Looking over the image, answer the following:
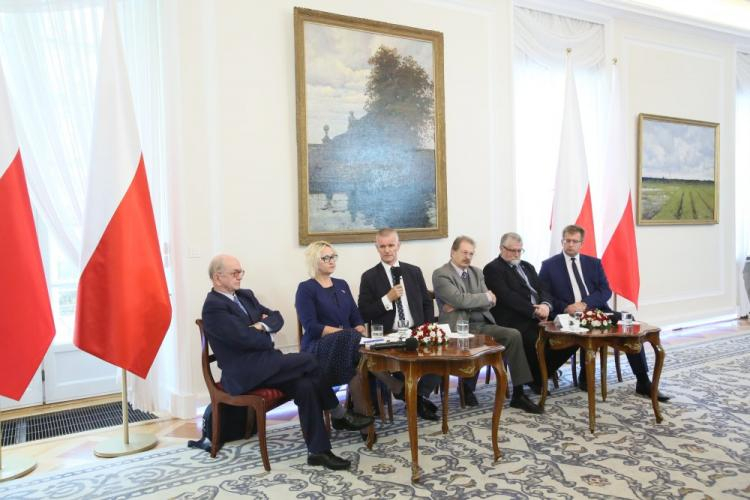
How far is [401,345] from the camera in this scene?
363 cm

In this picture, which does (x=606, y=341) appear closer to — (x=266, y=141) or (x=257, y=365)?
(x=257, y=365)

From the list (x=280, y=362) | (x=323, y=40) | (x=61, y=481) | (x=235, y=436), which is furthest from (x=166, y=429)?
(x=323, y=40)

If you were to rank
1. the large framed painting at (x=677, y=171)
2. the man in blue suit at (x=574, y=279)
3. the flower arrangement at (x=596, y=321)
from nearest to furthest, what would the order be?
the flower arrangement at (x=596, y=321), the man in blue suit at (x=574, y=279), the large framed painting at (x=677, y=171)

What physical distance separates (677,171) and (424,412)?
5.25 meters

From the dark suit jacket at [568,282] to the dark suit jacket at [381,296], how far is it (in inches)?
51.0

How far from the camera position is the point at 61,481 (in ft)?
11.4

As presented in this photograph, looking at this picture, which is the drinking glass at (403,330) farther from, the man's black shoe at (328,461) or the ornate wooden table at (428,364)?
the man's black shoe at (328,461)

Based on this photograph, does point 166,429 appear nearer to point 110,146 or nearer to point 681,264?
point 110,146

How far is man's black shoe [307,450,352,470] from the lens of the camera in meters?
3.51

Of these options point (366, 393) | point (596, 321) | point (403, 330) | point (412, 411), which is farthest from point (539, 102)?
point (412, 411)

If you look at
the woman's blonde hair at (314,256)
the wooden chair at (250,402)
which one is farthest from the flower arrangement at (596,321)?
the wooden chair at (250,402)

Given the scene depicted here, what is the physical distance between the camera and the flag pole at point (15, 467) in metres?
3.55

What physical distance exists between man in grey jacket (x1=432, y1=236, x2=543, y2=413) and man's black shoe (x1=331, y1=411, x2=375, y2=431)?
1.03 metres

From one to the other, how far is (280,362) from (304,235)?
1598mm
